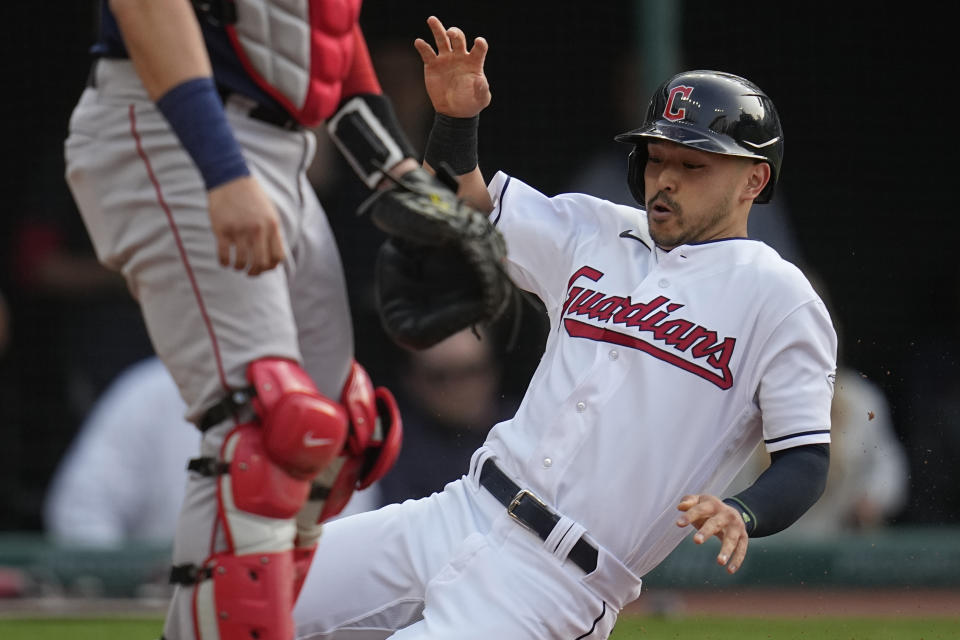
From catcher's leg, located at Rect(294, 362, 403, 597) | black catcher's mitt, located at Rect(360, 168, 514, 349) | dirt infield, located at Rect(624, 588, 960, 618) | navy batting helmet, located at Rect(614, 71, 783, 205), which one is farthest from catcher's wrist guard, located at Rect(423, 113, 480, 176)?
dirt infield, located at Rect(624, 588, 960, 618)

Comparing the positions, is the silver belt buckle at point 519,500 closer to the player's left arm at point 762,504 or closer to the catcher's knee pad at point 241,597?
the player's left arm at point 762,504

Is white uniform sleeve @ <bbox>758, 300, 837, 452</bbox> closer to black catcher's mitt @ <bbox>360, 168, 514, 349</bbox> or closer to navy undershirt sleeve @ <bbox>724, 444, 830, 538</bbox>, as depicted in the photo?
navy undershirt sleeve @ <bbox>724, 444, 830, 538</bbox>

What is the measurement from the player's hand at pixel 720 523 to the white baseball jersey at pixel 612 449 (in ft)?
1.02

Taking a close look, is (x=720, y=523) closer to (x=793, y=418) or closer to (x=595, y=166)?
(x=793, y=418)

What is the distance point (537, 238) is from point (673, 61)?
3.80 m

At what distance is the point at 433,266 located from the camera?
2619 mm

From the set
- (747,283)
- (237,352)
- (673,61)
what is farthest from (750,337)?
(673,61)

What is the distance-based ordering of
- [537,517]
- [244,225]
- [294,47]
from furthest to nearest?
[537,517]
[294,47]
[244,225]

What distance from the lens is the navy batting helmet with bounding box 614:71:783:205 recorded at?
3.15 meters

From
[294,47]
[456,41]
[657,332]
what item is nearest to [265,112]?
[294,47]

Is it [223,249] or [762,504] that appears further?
[762,504]

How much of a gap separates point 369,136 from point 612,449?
2.55ft

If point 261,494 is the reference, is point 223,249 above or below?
above

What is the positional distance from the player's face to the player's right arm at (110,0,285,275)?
3.45ft
